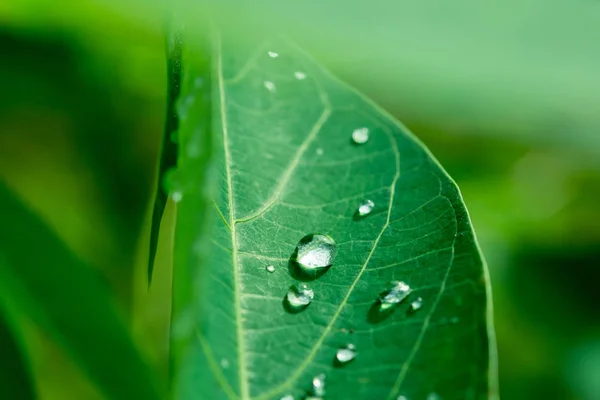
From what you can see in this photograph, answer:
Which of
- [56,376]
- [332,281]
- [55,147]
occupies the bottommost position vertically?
[332,281]

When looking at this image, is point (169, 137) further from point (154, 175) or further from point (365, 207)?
point (154, 175)

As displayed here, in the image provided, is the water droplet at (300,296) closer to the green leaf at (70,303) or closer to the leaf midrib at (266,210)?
the leaf midrib at (266,210)

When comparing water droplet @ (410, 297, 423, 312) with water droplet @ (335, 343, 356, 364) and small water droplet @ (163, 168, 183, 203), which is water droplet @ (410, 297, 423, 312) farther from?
small water droplet @ (163, 168, 183, 203)

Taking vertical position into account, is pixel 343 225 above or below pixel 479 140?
below

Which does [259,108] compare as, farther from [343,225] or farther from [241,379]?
[241,379]

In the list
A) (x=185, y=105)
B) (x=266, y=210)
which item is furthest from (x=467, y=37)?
(x=266, y=210)

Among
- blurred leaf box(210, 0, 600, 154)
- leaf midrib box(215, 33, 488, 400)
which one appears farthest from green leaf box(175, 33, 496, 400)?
blurred leaf box(210, 0, 600, 154)

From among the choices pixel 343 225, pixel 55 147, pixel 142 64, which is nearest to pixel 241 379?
pixel 343 225
